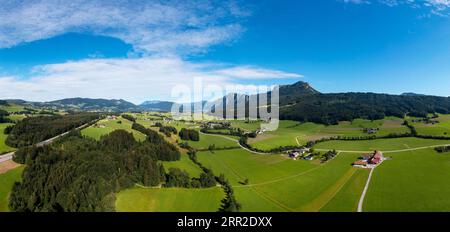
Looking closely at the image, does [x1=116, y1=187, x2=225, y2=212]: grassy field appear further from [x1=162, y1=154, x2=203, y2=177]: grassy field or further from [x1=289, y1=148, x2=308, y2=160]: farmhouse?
[x1=289, y1=148, x2=308, y2=160]: farmhouse

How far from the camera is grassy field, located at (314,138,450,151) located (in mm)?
93562

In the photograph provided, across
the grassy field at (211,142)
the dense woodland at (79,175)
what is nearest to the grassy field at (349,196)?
the dense woodland at (79,175)

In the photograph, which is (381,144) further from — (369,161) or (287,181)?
(287,181)

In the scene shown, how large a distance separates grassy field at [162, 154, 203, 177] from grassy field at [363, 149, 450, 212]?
122 feet

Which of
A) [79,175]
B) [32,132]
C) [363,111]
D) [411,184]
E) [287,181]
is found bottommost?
[287,181]

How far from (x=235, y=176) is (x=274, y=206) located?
21446 millimetres

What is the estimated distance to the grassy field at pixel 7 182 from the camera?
143ft

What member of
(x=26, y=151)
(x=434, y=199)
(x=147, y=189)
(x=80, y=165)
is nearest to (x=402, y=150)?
(x=434, y=199)

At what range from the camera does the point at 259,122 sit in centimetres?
16538

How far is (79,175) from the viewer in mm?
52125

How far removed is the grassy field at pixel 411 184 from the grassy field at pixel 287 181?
378cm

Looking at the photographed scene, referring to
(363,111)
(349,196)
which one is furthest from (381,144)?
(363,111)

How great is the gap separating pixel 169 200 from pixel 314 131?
332ft

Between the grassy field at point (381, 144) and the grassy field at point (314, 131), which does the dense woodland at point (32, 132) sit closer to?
the grassy field at point (314, 131)
